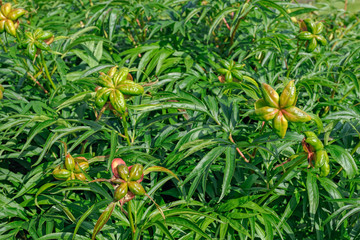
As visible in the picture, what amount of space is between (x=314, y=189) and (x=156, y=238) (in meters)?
0.54

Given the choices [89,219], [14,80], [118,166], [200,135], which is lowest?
[89,219]

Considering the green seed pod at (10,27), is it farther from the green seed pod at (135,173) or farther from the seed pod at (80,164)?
the green seed pod at (135,173)

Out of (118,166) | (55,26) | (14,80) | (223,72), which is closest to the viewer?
(118,166)

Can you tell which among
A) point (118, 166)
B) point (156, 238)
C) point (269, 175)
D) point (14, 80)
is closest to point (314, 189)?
point (269, 175)

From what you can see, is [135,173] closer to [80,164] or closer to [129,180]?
[129,180]

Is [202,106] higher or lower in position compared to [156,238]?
higher

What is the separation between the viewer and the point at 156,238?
1048 mm

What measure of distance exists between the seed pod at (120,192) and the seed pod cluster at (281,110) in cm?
35

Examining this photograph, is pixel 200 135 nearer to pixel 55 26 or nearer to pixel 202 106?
pixel 202 106

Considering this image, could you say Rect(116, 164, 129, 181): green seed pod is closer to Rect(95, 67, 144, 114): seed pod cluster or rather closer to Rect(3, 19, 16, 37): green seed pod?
Rect(95, 67, 144, 114): seed pod cluster

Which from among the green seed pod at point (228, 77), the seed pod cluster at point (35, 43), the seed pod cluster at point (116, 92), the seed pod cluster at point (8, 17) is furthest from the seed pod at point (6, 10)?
the green seed pod at point (228, 77)

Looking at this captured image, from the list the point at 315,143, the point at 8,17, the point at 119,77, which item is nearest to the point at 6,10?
the point at 8,17

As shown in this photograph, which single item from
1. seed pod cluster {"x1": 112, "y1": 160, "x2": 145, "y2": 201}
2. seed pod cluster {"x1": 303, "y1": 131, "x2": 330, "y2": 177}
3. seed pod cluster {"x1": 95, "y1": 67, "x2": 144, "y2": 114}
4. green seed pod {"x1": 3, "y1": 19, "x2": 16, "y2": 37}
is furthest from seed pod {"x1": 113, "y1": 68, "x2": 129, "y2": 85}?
green seed pod {"x1": 3, "y1": 19, "x2": 16, "y2": 37}

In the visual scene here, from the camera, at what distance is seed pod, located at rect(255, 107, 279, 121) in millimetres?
767
